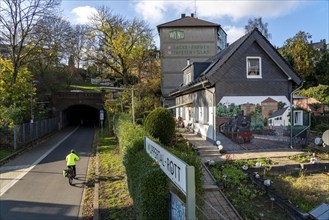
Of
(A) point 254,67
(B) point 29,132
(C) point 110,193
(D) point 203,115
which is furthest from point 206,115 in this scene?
(B) point 29,132

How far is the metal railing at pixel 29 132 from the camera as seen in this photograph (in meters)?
21.1

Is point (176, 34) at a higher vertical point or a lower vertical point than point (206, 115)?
higher

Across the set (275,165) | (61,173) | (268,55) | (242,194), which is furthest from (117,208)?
(268,55)

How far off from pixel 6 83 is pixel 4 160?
10.4m

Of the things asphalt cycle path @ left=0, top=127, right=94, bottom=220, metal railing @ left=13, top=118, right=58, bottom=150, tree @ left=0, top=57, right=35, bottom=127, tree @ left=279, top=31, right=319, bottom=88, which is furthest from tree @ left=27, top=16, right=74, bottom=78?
tree @ left=279, top=31, right=319, bottom=88

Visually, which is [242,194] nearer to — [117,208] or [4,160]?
[117,208]

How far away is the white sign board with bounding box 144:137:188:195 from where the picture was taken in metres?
3.74

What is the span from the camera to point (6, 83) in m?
24.9

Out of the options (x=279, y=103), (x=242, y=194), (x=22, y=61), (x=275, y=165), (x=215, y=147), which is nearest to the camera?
(x=242, y=194)

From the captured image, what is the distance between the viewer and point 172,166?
170 inches

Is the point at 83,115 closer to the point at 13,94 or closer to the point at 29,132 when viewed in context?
the point at 13,94

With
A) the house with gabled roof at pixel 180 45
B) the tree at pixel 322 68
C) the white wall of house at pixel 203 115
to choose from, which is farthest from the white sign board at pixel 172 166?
the tree at pixel 322 68

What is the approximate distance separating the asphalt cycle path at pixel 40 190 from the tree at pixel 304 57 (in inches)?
1275

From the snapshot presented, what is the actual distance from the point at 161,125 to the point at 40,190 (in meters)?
6.84
